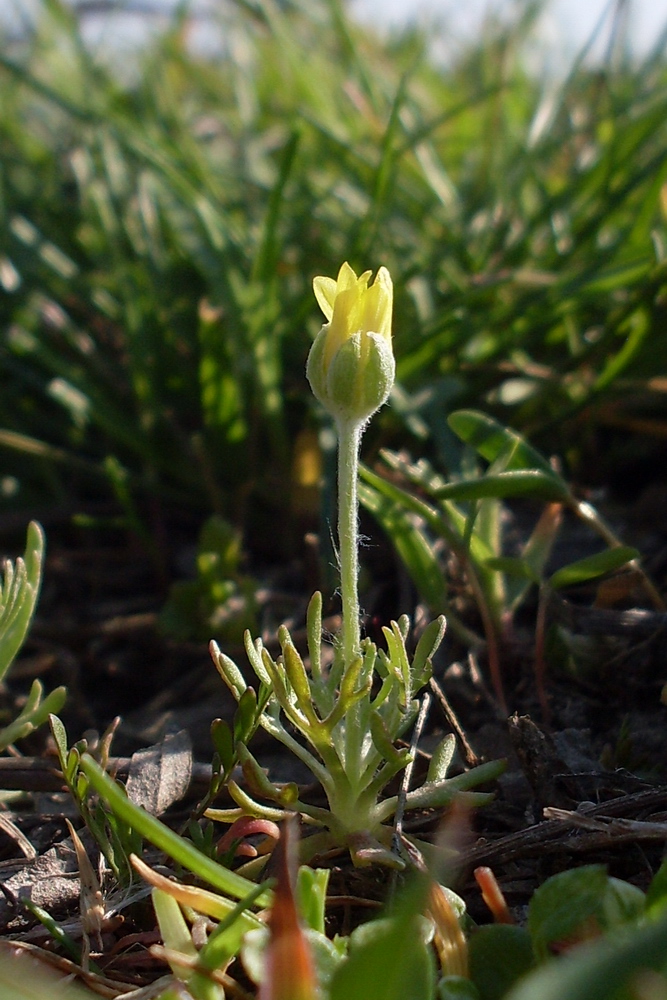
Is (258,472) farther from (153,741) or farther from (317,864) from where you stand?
(317,864)

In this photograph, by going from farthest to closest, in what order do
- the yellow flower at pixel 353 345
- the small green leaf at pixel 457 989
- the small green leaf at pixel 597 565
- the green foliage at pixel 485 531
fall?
the green foliage at pixel 485 531 → the small green leaf at pixel 597 565 → the yellow flower at pixel 353 345 → the small green leaf at pixel 457 989

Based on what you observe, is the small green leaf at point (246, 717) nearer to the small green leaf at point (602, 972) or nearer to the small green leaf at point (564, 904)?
the small green leaf at point (564, 904)

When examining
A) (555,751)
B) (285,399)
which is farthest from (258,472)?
(555,751)

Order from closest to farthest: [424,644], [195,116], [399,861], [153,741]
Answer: [399,861] → [424,644] → [153,741] → [195,116]

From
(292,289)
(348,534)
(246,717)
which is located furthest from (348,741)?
(292,289)

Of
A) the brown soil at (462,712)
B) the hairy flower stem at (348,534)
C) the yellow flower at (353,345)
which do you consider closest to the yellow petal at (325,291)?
the yellow flower at (353,345)

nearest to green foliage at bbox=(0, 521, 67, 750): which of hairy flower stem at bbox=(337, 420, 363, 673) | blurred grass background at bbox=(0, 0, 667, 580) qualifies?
hairy flower stem at bbox=(337, 420, 363, 673)

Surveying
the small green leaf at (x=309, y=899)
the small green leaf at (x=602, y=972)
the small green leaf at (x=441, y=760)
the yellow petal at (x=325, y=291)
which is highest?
the yellow petal at (x=325, y=291)
